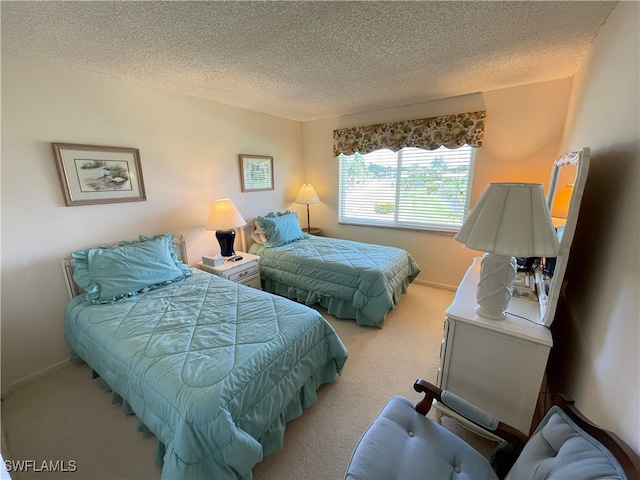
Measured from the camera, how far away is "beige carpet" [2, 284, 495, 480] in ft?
4.50

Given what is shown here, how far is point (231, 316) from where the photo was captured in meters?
1.69

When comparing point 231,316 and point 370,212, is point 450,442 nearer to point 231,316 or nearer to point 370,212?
point 231,316

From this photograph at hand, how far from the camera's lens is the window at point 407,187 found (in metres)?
3.12

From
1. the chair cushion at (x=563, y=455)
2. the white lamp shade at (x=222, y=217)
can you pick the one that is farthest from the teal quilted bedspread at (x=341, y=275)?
the chair cushion at (x=563, y=455)

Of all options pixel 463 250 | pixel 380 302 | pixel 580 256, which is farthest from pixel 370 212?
pixel 580 256

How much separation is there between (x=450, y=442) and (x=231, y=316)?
4.38 feet

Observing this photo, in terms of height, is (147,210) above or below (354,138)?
below

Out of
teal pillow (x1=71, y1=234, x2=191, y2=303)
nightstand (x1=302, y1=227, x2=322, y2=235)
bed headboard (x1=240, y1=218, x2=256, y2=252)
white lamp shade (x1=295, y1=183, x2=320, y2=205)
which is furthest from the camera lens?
nightstand (x1=302, y1=227, x2=322, y2=235)

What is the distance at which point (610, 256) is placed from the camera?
1090mm

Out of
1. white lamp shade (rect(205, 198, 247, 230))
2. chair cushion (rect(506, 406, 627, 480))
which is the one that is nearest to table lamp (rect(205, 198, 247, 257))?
white lamp shade (rect(205, 198, 247, 230))

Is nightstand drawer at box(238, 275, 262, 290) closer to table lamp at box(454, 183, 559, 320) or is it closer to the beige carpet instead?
the beige carpet

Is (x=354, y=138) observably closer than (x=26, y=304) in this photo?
No

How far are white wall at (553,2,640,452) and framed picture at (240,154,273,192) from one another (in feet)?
10.3
